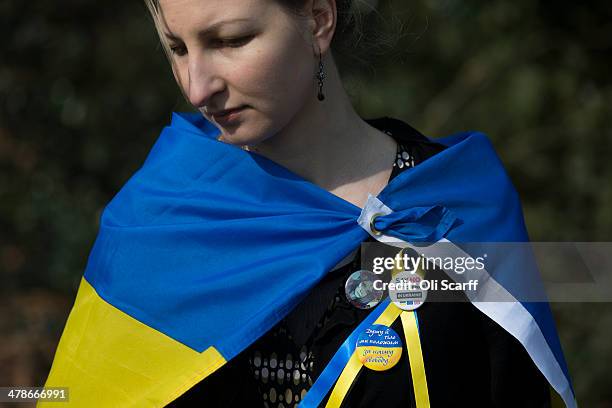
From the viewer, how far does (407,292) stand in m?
A: 2.03

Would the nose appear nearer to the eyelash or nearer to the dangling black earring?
the eyelash

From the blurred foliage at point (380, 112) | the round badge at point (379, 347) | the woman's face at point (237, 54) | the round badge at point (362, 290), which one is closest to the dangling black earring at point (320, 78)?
the woman's face at point (237, 54)

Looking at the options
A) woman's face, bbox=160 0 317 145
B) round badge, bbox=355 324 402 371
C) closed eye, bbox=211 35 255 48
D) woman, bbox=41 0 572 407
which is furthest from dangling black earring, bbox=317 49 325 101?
round badge, bbox=355 324 402 371

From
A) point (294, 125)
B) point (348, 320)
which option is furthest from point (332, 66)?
point (348, 320)

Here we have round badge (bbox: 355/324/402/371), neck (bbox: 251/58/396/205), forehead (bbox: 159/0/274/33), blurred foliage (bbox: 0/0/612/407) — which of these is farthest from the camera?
blurred foliage (bbox: 0/0/612/407)

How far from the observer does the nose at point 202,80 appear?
187 centimetres

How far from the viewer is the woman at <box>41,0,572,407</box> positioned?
1880 mm

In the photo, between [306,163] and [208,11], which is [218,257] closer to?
[306,163]

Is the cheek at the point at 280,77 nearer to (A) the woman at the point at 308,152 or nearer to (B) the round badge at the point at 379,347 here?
(A) the woman at the point at 308,152

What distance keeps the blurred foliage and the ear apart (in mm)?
2248

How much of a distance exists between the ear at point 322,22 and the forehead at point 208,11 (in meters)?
0.14

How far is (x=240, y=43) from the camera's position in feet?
6.16

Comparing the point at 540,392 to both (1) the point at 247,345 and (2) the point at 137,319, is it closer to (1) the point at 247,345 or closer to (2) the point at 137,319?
(1) the point at 247,345

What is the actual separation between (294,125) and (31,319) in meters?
3.47
